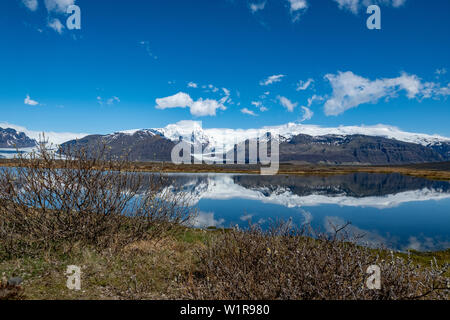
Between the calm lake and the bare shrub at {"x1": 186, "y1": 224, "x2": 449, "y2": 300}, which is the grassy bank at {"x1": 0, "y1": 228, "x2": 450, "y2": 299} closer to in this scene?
the bare shrub at {"x1": 186, "y1": 224, "x2": 449, "y2": 300}

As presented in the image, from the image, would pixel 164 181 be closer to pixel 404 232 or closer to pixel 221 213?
pixel 221 213

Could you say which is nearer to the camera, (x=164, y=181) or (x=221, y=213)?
(x=164, y=181)

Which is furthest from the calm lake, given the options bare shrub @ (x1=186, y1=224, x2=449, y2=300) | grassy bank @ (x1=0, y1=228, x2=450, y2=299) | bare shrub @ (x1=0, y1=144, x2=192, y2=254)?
bare shrub @ (x1=186, y1=224, x2=449, y2=300)

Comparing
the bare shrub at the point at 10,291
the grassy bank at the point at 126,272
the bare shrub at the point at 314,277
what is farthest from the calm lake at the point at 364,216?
the bare shrub at the point at 10,291

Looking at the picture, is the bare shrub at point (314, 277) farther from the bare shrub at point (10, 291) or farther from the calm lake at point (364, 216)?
the calm lake at point (364, 216)

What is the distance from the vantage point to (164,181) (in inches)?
585

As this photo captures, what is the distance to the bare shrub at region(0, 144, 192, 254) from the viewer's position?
36.9 feet

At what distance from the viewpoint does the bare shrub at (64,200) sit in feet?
36.9

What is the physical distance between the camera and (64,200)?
11.5 m

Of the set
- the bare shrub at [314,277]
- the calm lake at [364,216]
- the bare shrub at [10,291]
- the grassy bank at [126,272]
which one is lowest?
the calm lake at [364,216]

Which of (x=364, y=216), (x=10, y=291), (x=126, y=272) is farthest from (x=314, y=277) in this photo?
(x=364, y=216)

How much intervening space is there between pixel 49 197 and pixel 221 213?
26.9 meters
